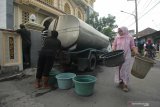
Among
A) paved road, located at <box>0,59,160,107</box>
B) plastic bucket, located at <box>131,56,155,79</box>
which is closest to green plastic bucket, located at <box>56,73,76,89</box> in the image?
paved road, located at <box>0,59,160,107</box>

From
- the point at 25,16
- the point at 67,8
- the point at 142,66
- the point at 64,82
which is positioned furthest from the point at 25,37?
the point at 67,8

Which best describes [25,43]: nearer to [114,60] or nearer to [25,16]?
[114,60]

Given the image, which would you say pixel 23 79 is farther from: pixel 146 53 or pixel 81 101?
pixel 146 53

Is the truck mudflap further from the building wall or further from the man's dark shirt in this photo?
the building wall

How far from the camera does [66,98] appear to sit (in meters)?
4.63

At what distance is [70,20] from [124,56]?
3.19 meters

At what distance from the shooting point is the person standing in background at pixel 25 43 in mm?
7512

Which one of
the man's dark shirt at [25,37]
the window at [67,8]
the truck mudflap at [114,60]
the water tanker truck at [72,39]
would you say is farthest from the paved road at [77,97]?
the window at [67,8]

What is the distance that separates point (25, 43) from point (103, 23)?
23.6 meters

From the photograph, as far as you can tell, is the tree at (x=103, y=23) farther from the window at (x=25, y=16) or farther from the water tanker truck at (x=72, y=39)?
the water tanker truck at (x=72, y=39)

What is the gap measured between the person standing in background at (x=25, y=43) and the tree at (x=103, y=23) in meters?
19.7

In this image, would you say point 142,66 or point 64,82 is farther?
point 64,82

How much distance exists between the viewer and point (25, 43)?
7.75 meters

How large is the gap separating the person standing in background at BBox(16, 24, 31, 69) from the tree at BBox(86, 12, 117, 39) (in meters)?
19.7
